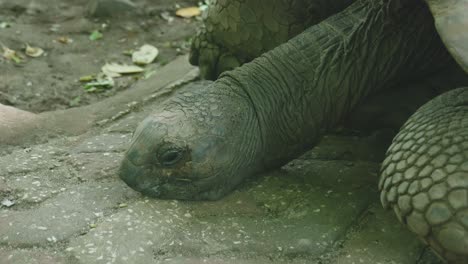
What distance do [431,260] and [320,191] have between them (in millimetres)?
502

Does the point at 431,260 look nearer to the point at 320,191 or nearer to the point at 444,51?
the point at 320,191

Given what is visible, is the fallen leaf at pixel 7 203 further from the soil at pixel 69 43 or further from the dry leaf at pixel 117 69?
the dry leaf at pixel 117 69

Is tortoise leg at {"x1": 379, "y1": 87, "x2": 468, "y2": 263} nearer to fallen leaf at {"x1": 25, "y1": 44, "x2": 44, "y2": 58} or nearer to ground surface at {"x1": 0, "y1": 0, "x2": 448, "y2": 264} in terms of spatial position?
ground surface at {"x1": 0, "y1": 0, "x2": 448, "y2": 264}

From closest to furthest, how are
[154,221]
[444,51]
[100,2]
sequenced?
[154,221], [444,51], [100,2]

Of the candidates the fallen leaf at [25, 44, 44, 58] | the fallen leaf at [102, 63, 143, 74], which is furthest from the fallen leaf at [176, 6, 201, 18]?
the fallen leaf at [25, 44, 44, 58]

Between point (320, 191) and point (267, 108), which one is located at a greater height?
point (267, 108)

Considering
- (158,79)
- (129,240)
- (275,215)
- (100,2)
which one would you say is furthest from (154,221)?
(100,2)

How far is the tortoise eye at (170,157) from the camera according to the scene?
240cm

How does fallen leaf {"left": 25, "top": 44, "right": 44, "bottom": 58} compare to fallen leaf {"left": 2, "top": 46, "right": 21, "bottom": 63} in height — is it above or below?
above

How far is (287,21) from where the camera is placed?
10.3ft

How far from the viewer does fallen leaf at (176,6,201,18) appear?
4922 mm

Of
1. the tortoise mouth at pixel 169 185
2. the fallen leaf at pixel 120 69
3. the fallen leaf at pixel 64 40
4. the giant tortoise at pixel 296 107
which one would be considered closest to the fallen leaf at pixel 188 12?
the fallen leaf at pixel 64 40

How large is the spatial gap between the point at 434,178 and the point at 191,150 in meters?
0.79

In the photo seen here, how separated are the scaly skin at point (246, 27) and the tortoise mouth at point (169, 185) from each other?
96 cm
